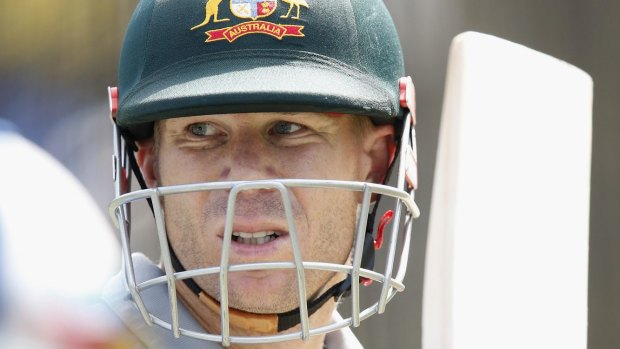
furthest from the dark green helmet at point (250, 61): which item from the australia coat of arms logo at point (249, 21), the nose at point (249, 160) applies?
the nose at point (249, 160)

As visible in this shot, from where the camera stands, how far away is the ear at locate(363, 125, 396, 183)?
214cm

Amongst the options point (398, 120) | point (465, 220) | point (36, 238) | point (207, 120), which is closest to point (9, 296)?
point (36, 238)

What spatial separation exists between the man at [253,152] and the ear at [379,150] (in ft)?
0.15

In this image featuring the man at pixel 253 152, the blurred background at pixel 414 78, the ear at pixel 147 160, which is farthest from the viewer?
the blurred background at pixel 414 78

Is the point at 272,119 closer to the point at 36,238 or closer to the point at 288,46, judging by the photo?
the point at 288,46

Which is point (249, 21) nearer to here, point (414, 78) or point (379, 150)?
point (379, 150)

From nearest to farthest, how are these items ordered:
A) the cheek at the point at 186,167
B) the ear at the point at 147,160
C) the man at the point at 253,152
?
the man at the point at 253,152, the cheek at the point at 186,167, the ear at the point at 147,160

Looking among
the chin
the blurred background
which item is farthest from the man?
the blurred background

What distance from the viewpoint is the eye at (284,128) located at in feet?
6.51

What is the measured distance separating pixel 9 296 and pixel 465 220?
130cm

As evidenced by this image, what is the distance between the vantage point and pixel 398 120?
7.14 feet

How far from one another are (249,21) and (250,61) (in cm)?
7

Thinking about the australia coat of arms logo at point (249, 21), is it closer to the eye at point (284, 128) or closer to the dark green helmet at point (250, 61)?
the dark green helmet at point (250, 61)

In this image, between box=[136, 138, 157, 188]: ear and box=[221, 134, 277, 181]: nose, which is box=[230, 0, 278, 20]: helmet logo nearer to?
box=[221, 134, 277, 181]: nose
